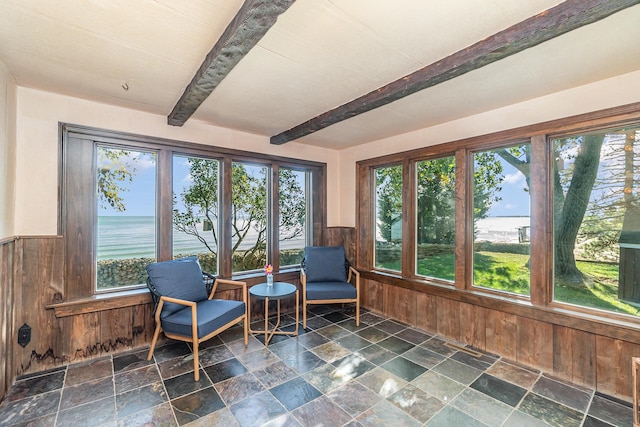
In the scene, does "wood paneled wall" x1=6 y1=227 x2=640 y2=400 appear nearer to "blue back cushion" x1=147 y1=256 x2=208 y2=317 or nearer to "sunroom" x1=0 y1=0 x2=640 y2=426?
"sunroom" x1=0 y1=0 x2=640 y2=426

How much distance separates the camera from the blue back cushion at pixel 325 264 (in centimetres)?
381

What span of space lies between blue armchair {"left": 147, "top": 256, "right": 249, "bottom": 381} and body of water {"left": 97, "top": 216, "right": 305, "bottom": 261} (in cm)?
35

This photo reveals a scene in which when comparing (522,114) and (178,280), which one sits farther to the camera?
(178,280)

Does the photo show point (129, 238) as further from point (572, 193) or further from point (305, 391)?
point (572, 193)

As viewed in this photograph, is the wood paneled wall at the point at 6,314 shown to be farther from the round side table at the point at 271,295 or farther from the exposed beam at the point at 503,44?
the exposed beam at the point at 503,44

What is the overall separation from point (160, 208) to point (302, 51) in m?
2.31

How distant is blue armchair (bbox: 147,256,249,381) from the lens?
241cm

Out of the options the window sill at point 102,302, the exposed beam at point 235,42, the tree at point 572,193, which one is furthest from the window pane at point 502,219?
the window sill at point 102,302

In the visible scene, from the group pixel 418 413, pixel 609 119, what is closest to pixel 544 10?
pixel 609 119

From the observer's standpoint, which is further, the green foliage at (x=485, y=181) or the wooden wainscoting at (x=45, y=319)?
the green foliage at (x=485, y=181)

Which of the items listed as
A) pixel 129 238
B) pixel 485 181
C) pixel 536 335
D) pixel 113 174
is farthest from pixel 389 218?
pixel 113 174

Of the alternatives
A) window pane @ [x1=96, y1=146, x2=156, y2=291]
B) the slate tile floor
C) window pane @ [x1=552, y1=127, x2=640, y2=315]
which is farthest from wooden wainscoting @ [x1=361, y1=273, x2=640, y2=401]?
window pane @ [x1=96, y1=146, x2=156, y2=291]

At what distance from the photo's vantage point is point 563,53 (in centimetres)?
184

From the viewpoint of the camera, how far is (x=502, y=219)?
2.85m
